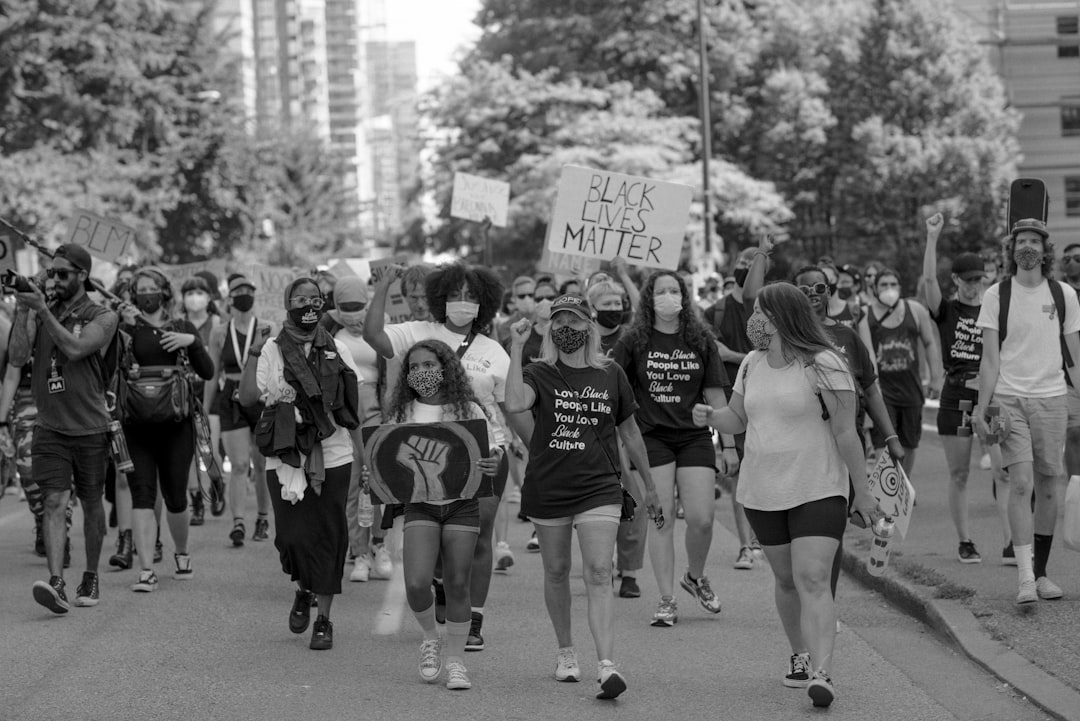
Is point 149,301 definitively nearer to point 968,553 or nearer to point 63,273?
point 63,273

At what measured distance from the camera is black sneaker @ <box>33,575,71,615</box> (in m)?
8.70

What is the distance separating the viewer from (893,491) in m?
7.42

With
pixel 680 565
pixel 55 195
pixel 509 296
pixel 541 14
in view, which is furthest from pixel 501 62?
pixel 680 565

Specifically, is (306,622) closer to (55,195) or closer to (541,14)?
(55,195)

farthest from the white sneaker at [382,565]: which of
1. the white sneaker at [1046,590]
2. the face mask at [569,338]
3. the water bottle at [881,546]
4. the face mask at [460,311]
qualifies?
the water bottle at [881,546]

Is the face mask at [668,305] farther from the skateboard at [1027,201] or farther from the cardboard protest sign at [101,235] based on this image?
the cardboard protest sign at [101,235]

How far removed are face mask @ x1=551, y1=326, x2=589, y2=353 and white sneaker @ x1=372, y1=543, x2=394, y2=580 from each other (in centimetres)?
380

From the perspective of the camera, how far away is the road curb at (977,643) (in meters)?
6.68

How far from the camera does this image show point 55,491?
912 cm

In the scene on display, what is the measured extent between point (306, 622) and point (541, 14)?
3671cm

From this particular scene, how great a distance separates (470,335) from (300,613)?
1689 mm

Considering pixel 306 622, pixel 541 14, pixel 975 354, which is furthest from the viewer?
pixel 541 14

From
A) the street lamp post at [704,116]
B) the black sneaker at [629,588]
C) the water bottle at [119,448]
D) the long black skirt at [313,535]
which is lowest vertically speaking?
the black sneaker at [629,588]

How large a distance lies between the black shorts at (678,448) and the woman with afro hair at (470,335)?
0.99 metres
